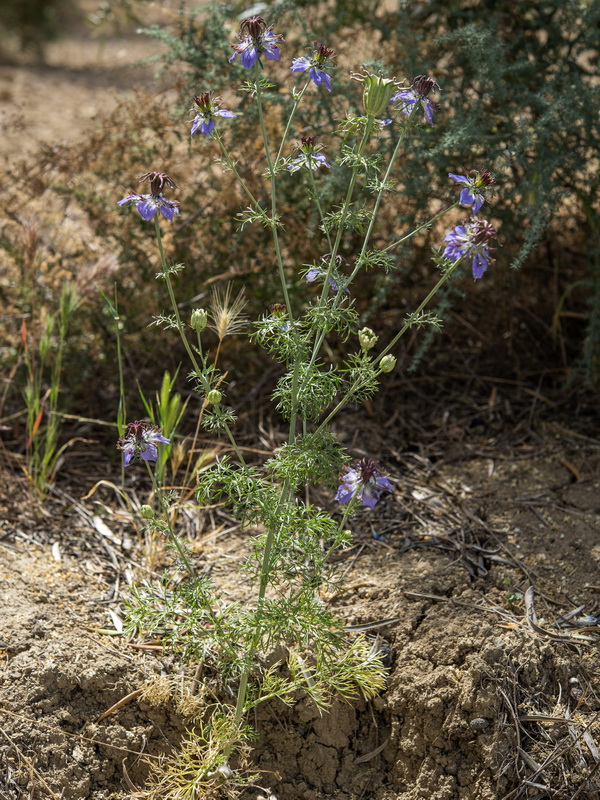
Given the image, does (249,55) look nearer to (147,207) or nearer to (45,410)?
(147,207)

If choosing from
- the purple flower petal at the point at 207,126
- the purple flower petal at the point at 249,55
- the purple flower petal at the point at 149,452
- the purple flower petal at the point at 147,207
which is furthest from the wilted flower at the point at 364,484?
the purple flower petal at the point at 249,55

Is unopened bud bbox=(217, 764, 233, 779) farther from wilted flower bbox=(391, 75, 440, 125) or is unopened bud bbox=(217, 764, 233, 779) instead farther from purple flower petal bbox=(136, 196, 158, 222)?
wilted flower bbox=(391, 75, 440, 125)

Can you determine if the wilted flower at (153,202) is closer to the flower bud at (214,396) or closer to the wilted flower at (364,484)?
the flower bud at (214,396)

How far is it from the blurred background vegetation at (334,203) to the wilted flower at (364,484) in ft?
4.61

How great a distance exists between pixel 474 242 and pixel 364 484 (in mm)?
632

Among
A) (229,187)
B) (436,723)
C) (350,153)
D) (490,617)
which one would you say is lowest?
(436,723)

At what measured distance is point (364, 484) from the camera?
1.98 m

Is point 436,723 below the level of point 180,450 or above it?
below

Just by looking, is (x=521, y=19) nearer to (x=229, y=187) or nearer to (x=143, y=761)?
(x=229, y=187)

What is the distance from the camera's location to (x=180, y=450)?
2.81 metres


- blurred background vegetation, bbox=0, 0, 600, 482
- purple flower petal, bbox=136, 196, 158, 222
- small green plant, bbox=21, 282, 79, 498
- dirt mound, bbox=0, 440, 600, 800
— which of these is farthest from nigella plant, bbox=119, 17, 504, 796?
blurred background vegetation, bbox=0, 0, 600, 482

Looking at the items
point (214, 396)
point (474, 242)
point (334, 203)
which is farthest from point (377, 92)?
point (334, 203)

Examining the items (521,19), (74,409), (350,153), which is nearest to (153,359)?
(74,409)

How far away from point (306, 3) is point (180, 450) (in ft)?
8.13
